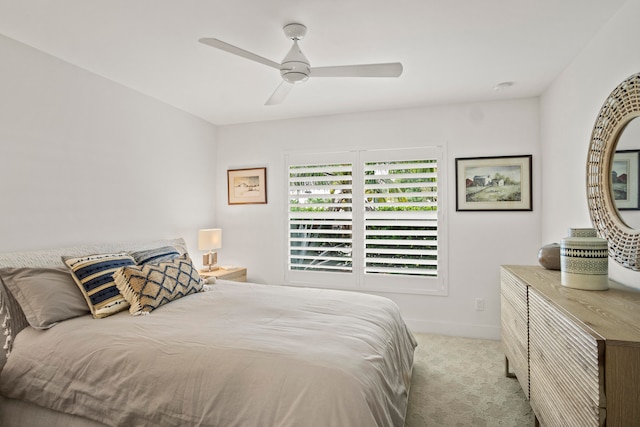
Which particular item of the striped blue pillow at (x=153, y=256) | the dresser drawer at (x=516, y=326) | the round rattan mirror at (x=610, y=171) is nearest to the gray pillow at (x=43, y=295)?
the striped blue pillow at (x=153, y=256)

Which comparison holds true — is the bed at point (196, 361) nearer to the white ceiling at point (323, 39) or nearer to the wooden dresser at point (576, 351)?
the wooden dresser at point (576, 351)

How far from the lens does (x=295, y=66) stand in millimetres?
2100

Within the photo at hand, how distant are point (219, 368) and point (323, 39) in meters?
2.10

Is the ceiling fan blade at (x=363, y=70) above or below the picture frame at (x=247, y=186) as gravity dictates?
above

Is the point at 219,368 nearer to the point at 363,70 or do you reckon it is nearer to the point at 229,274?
the point at 363,70

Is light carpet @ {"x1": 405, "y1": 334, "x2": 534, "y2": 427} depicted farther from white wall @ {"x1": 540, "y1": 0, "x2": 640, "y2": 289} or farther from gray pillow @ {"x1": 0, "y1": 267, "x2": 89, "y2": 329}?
gray pillow @ {"x1": 0, "y1": 267, "x2": 89, "y2": 329}

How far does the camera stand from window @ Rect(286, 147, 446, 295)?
374cm

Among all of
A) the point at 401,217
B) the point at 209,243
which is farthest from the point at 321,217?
the point at 209,243

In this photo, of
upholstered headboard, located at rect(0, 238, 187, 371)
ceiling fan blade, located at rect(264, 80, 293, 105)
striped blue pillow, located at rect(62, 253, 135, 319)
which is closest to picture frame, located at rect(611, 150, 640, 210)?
ceiling fan blade, located at rect(264, 80, 293, 105)

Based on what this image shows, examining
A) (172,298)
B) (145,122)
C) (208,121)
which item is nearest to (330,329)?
(172,298)

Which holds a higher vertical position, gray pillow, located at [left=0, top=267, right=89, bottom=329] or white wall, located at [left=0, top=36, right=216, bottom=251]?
white wall, located at [left=0, top=36, right=216, bottom=251]

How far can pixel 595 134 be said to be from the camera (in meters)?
2.20

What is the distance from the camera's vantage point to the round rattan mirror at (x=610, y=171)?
1.79 m

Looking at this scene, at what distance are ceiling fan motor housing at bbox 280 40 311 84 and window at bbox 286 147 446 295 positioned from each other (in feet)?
6.35
